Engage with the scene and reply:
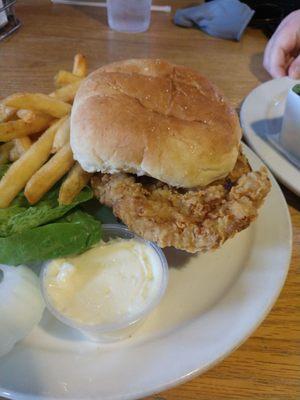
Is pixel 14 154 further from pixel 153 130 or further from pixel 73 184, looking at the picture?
pixel 153 130

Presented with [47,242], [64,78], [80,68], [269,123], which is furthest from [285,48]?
[47,242]

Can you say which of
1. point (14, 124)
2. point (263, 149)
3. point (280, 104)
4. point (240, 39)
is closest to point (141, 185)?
point (14, 124)

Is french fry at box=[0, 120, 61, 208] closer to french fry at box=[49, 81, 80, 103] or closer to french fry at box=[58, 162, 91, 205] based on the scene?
french fry at box=[58, 162, 91, 205]

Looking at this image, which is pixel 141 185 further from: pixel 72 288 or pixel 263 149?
pixel 263 149

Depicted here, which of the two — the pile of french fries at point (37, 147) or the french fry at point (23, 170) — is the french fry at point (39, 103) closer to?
the pile of french fries at point (37, 147)

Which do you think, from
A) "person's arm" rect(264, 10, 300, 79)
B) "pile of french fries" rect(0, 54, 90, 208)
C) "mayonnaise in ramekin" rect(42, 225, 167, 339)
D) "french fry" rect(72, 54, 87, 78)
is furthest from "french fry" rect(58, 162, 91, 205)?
"person's arm" rect(264, 10, 300, 79)

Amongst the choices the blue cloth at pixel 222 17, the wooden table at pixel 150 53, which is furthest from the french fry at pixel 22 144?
the blue cloth at pixel 222 17
